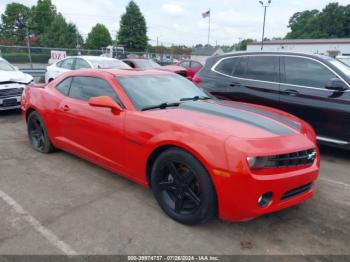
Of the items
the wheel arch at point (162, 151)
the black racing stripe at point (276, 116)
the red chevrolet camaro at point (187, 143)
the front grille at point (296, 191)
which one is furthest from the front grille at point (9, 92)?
the front grille at point (296, 191)

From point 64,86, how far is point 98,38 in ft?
233

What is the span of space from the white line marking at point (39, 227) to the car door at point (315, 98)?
4338 millimetres

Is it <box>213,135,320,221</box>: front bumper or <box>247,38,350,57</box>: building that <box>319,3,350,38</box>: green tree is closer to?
<box>247,38,350,57</box>: building

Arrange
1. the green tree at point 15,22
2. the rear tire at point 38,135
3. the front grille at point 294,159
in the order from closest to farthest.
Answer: the front grille at point 294,159
the rear tire at point 38,135
the green tree at point 15,22

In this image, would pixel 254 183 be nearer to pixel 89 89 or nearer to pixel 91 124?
pixel 91 124

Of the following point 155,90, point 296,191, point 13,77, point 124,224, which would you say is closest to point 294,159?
point 296,191

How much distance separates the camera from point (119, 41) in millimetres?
60094

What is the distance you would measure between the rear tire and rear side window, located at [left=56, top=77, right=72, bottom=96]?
2.01ft

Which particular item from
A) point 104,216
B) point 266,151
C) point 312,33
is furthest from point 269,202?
point 312,33

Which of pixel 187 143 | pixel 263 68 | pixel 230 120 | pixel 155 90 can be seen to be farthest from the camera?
pixel 263 68

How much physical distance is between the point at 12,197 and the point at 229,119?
259cm

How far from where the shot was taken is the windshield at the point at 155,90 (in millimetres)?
3746

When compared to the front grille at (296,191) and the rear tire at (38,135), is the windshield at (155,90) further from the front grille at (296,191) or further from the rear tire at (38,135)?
the rear tire at (38,135)

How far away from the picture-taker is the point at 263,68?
6090mm
